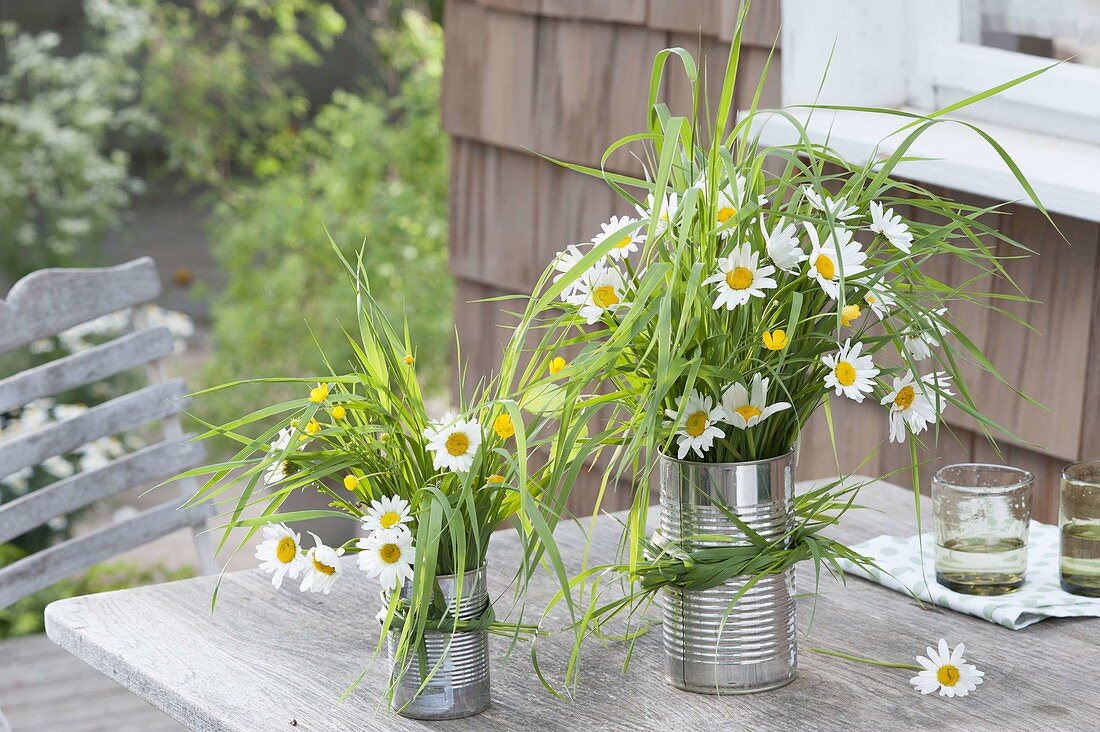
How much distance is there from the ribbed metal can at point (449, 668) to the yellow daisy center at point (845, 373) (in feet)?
0.91

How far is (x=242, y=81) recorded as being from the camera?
6246 mm

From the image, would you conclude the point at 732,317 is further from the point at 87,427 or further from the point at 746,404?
the point at 87,427

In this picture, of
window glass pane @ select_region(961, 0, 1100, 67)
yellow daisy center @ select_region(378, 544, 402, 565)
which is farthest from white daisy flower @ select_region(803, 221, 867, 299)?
window glass pane @ select_region(961, 0, 1100, 67)

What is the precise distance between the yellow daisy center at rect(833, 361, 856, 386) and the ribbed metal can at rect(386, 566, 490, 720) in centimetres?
28

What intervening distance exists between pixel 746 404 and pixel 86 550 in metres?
1.06

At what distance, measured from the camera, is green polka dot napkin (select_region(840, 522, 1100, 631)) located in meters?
1.14

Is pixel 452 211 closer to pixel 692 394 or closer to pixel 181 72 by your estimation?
pixel 692 394

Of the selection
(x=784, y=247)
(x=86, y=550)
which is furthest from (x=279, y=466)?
(x=86, y=550)

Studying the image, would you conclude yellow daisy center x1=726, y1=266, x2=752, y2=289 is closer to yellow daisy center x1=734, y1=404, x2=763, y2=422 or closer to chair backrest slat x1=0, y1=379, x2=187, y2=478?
yellow daisy center x1=734, y1=404, x2=763, y2=422

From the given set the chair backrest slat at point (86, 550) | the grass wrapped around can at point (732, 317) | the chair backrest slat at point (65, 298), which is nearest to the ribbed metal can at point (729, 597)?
the grass wrapped around can at point (732, 317)

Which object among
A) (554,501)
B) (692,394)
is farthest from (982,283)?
(554,501)

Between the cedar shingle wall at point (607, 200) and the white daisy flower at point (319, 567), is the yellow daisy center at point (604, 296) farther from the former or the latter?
the cedar shingle wall at point (607, 200)

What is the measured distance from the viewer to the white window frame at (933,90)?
5.17ft

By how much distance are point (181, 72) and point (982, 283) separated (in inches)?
208
